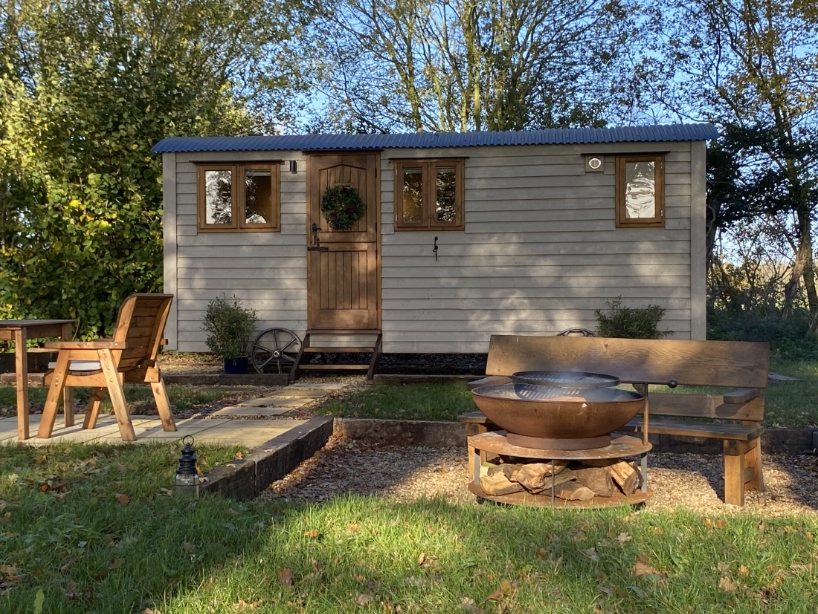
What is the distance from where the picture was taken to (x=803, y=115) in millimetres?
16438

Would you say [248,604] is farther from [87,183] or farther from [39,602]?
[87,183]

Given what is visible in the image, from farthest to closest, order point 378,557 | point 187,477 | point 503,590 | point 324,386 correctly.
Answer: point 324,386 → point 187,477 → point 378,557 → point 503,590

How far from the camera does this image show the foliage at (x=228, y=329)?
9.35m

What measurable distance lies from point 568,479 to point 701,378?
99 cm

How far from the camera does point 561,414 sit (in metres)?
3.57

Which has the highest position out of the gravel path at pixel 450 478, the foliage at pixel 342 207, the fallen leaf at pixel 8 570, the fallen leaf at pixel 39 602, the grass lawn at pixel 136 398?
the foliage at pixel 342 207

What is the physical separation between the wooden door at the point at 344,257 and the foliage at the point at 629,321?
2.72 meters

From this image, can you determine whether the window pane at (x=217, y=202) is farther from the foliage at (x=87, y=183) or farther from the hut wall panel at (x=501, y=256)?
the foliage at (x=87, y=183)

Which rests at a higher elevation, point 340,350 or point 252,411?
point 340,350

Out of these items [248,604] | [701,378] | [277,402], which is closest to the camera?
[248,604]

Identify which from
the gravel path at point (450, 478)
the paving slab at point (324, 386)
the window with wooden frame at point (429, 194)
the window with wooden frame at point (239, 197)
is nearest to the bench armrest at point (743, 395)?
the gravel path at point (450, 478)

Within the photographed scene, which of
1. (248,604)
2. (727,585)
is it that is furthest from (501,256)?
(248,604)

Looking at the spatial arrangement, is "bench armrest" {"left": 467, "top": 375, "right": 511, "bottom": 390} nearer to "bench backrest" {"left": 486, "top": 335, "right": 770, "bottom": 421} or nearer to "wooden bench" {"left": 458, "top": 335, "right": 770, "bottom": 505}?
"wooden bench" {"left": 458, "top": 335, "right": 770, "bottom": 505}

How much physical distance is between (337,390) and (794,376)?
207 inches
